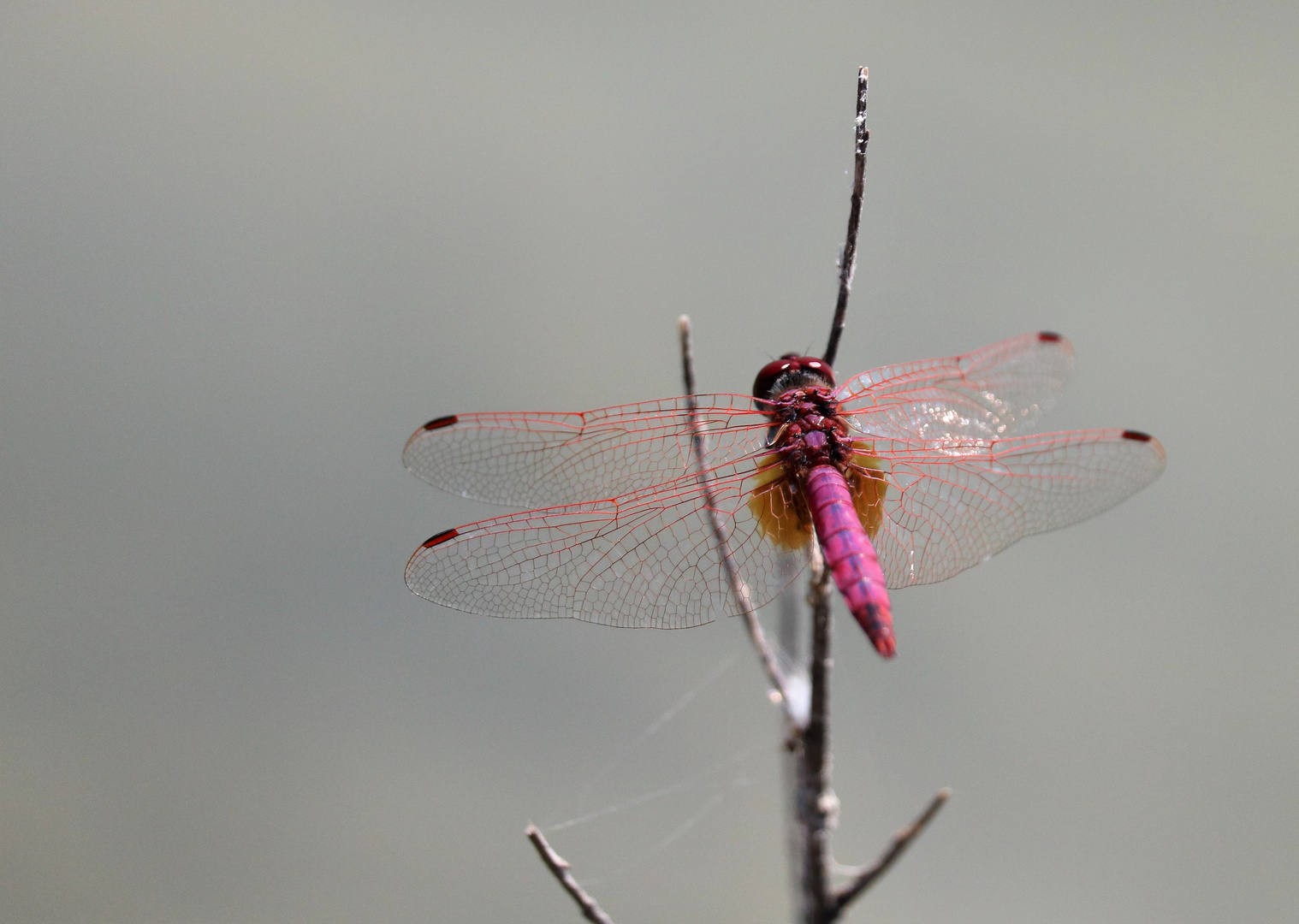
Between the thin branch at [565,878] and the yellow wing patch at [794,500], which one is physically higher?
the yellow wing patch at [794,500]

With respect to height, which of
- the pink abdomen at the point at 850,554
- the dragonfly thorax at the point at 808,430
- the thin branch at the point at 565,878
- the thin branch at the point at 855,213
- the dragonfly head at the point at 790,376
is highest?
the thin branch at the point at 855,213

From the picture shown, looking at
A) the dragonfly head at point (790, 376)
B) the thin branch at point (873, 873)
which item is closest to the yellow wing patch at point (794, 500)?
the dragonfly head at point (790, 376)

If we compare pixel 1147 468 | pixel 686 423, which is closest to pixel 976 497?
pixel 1147 468

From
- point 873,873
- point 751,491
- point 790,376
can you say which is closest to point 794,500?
point 751,491

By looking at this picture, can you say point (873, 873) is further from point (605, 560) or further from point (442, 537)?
point (442, 537)

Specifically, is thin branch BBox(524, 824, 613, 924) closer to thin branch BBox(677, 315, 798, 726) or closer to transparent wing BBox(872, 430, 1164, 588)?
thin branch BBox(677, 315, 798, 726)

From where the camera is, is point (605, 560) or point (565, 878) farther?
point (605, 560)

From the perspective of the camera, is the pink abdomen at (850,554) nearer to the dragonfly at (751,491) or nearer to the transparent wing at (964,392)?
the dragonfly at (751,491)
